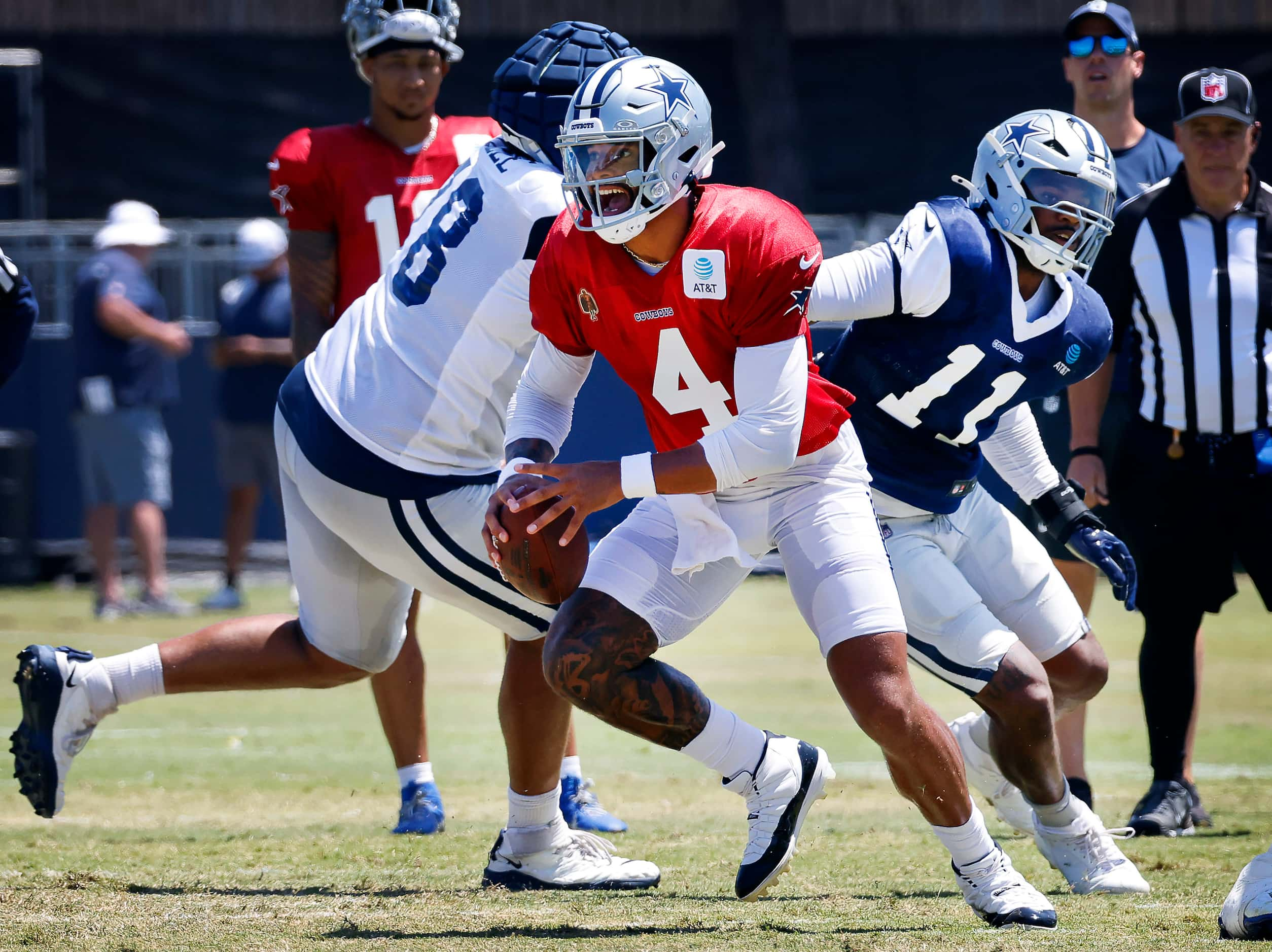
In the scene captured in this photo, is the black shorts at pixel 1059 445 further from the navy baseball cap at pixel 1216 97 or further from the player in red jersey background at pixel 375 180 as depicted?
the player in red jersey background at pixel 375 180

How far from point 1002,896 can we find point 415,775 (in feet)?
6.95

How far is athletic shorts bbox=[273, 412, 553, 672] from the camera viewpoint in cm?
464

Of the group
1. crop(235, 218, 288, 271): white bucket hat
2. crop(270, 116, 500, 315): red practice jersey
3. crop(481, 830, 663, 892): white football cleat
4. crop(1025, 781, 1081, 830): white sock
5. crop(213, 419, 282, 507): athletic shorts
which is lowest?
crop(213, 419, 282, 507): athletic shorts

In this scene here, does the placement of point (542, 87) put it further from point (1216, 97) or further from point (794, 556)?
point (1216, 97)

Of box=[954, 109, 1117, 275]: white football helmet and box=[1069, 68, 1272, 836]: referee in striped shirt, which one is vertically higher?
box=[954, 109, 1117, 275]: white football helmet

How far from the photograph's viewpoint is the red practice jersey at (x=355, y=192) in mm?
5707

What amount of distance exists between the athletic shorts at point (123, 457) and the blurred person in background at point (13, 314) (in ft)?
19.4

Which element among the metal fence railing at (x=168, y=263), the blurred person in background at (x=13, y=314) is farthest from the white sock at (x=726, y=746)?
the metal fence railing at (x=168, y=263)

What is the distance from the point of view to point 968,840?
4.09m

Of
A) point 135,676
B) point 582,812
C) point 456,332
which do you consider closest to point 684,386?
point 456,332

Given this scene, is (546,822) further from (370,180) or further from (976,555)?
(370,180)

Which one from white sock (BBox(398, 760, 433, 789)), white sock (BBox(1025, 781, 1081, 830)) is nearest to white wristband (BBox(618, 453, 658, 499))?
white sock (BBox(1025, 781, 1081, 830))

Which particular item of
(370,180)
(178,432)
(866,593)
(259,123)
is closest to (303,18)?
(259,123)

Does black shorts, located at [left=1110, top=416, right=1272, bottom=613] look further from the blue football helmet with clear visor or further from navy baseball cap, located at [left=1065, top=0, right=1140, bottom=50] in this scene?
the blue football helmet with clear visor
